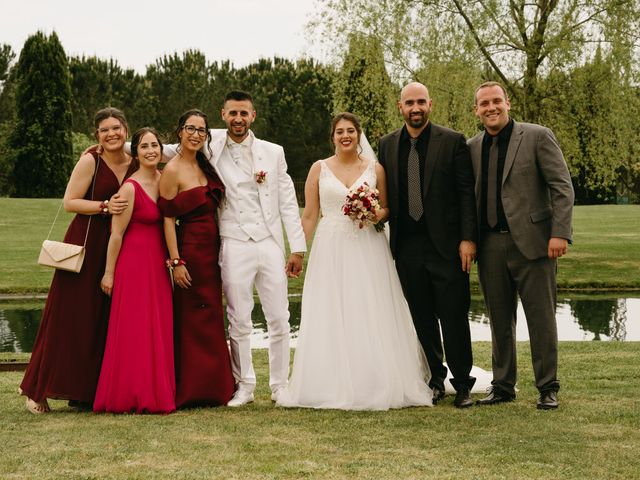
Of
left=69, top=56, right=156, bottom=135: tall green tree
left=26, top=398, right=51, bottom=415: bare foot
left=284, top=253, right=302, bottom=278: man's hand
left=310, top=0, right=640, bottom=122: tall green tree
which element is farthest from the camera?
left=69, top=56, right=156, bottom=135: tall green tree

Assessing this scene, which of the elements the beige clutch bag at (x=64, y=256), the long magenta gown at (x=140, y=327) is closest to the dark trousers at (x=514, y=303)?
the long magenta gown at (x=140, y=327)

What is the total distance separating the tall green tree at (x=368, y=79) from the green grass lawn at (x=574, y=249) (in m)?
4.54

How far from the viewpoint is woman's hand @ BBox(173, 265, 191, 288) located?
6055mm

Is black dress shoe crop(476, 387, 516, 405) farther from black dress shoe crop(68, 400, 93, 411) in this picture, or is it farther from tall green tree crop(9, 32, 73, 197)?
tall green tree crop(9, 32, 73, 197)

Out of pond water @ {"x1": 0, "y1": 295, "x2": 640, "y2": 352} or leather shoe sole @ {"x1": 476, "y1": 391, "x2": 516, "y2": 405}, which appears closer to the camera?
leather shoe sole @ {"x1": 476, "y1": 391, "x2": 516, "y2": 405}

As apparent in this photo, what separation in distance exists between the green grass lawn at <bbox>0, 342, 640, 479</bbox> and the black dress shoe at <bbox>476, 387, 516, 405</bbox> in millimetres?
87

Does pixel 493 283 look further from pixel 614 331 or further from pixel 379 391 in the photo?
pixel 614 331

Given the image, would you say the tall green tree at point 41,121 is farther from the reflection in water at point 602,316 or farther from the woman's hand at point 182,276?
the woman's hand at point 182,276

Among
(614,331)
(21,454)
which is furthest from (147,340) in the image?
(614,331)

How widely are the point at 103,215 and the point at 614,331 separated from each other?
801 centimetres

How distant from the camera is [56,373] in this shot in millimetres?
5957

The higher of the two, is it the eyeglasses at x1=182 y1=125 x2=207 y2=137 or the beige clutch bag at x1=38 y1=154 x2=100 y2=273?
the eyeglasses at x1=182 y1=125 x2=207 y2=137

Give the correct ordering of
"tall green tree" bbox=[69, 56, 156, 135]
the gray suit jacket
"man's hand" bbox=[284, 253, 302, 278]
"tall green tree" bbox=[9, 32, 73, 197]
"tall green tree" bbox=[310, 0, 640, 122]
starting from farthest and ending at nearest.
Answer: "tall green tree" bbox=[69, 56, 156, 135] < "tall green tree" bbox=[9, 32, 73, 197] < "tall green tree" bbox=[310, 0, 640, 122] < "man's hand" bbox=[284, 253, 302, 278] < the gray suit jacket

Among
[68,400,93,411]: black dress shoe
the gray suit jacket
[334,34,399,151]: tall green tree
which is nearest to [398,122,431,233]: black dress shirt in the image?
the gray suit jacket
